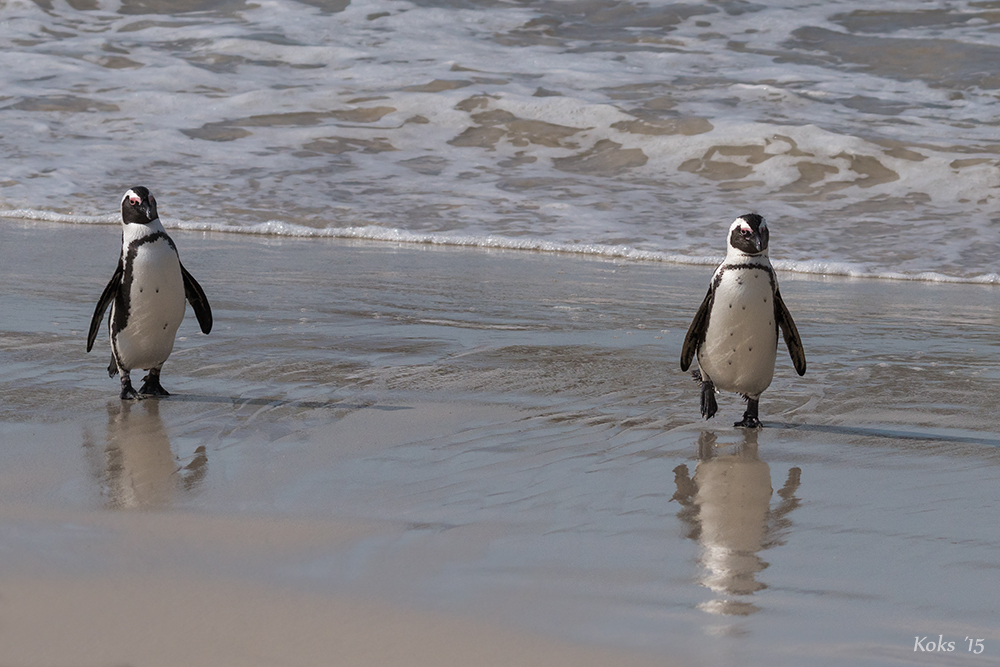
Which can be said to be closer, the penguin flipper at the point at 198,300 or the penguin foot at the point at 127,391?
the penguin foot at the point at 127,391

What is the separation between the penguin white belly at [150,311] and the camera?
4.07 m

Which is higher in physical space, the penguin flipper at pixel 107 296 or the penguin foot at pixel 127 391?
the penguin flipper at pixel 107 296

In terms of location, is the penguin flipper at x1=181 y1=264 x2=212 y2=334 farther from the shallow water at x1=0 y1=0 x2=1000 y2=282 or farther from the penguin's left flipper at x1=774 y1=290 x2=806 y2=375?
the shallow water at x1=0 y1=0 x2=1000 y2=282

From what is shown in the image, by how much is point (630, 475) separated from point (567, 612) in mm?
1123

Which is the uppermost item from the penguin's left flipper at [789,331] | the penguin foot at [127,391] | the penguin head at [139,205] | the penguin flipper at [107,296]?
the penguin head at [139,205]

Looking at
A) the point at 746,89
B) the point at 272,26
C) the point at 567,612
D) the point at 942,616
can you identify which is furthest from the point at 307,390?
the point at 272,26

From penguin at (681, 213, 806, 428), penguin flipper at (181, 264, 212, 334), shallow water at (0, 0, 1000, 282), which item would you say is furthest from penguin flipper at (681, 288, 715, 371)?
shallow water at (0, 0, 1000, 282)

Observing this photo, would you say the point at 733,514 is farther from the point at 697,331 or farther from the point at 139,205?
the point at 139,205

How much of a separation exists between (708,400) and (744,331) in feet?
0.88

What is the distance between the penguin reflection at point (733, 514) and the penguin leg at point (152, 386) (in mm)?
1863

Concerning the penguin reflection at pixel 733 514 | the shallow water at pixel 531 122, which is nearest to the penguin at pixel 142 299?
the penguin reflection at pixel 733 514

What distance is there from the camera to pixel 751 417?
3939mm

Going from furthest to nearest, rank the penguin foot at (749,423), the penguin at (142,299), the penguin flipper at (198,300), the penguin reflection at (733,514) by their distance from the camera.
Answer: the penguin flipper at (198,300)
the penguin at (142,299)
the penguin foot at (749,423)
the penguin reflection at (733,514)

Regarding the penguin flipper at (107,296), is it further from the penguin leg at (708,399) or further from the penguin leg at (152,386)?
the penguin leg at (708,399)
